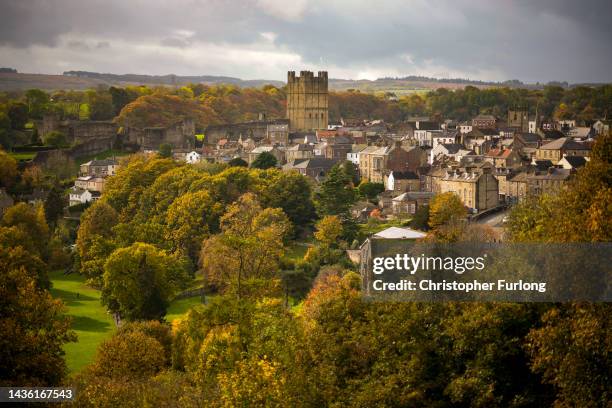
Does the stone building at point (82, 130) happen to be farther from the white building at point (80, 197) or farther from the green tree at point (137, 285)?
the green tree at point (137, 285)

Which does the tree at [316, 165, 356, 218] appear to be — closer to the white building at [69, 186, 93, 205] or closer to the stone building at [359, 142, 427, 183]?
the stone building at [359, 142, 427, 183]

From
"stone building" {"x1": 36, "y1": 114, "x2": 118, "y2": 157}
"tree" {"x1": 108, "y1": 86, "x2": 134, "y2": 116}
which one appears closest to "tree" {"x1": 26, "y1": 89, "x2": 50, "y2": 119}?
"tree" {"x1": 108, "y1": 86, "x2": 134, "y2": 116}

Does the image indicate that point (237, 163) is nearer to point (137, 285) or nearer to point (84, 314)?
point (84, 314)

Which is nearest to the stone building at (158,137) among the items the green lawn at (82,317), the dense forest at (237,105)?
the dense forest at (237,105)

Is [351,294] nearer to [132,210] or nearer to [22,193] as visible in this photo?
[132,210]

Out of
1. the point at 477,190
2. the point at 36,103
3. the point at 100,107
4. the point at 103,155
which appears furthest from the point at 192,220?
the point at 100,107
